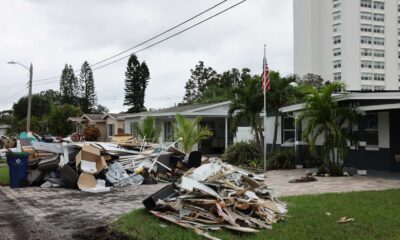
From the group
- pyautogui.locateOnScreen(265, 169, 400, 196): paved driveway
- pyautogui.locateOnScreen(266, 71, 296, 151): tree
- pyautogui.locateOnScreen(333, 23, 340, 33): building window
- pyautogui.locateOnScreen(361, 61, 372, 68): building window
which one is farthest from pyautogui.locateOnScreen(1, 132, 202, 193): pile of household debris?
pyautogui.locateOnScreen(333, 23, 340, 33): building window

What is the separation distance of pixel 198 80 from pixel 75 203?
60237mm

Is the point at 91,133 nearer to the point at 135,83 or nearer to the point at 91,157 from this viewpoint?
the point at 91,157

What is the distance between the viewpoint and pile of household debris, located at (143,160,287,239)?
25.5 feet

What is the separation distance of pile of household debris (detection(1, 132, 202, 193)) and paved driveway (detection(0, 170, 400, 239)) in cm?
60

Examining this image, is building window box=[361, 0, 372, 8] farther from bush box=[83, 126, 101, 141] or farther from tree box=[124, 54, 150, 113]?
bush box=[83, 126, 101, 141]

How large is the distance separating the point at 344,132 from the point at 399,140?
2.06m

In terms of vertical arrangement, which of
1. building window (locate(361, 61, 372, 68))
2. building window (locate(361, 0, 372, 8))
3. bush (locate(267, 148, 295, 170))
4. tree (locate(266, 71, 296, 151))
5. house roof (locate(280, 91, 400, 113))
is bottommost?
bush (locate(267, 148, 295, 170))

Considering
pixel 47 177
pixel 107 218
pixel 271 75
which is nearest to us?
pixel 107 218

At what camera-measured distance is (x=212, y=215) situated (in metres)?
7.95

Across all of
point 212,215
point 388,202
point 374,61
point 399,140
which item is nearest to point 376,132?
point 399,140

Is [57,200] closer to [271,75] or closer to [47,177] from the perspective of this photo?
[47,177]

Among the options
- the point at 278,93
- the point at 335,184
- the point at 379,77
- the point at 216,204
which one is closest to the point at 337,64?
the point at 379,77

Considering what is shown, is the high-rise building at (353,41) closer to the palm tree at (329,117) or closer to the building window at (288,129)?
the building window at (288,129)

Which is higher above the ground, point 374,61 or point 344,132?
point 374,61
